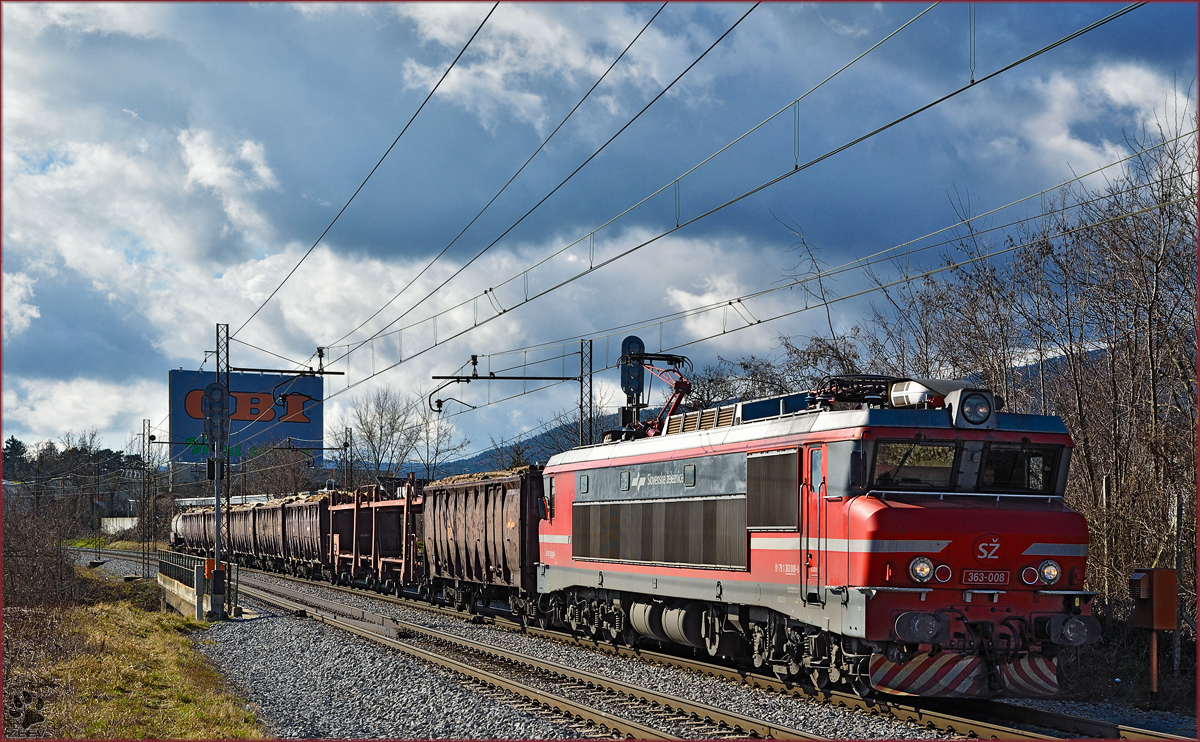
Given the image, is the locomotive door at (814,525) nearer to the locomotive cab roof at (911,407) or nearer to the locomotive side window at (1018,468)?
the locomotive cab roof at (911,407)

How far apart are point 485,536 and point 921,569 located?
14.6 metres

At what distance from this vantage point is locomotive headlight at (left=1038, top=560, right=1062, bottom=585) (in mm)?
11812

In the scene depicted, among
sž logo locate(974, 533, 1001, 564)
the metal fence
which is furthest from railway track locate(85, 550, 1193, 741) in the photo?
the metal fence

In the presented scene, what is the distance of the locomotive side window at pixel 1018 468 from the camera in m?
12.3

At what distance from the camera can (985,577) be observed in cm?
1161

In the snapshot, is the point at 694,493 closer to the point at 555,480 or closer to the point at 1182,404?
the point at 555,480

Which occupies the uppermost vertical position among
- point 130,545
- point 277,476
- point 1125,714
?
point 1125,714

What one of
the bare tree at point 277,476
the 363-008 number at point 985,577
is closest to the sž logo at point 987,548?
the 363-008 number at point 985,577

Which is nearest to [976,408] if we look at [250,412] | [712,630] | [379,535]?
[712,630]

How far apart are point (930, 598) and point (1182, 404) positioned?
8.67m

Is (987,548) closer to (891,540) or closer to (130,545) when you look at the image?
(891,540)

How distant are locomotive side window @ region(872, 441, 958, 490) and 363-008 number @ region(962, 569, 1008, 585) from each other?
3.63 feet

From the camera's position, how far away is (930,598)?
37.7 feet

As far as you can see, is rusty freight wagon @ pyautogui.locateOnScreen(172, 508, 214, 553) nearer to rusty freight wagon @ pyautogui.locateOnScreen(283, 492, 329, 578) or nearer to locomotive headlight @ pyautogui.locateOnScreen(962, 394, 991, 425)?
rusty freight wagon @ pyautogui.locateOnScreen(283, 492, 329, 578)
